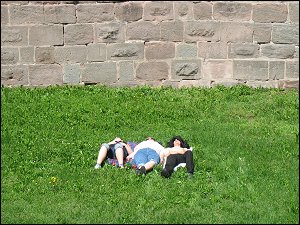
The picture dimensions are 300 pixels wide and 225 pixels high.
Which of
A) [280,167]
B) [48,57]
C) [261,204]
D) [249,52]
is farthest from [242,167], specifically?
[48,57]

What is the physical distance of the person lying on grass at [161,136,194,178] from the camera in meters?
8.11

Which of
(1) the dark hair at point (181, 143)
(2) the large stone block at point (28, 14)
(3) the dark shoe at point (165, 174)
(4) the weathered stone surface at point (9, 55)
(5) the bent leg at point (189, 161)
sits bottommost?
(3) the dark shoe at point (165, 174)

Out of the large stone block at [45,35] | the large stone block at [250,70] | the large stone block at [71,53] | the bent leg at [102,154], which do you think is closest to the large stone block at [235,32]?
the large stone block at [250,70]

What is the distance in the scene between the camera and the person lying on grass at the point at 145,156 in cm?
826

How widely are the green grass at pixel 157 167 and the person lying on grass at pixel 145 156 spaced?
13 centimetres

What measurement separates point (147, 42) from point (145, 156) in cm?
399

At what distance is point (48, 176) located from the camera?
8016 millimetres

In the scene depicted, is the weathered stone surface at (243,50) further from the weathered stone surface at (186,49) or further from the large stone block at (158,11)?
the large stone block at (158,11)

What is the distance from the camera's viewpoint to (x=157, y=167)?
27.6 ft

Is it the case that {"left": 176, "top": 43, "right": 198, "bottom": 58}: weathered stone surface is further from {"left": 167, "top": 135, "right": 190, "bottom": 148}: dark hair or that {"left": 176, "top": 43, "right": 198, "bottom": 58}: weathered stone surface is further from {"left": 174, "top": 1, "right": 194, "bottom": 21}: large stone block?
{"left": 167, "top": 135, "right": 190, "bottom": 148}: dark hair

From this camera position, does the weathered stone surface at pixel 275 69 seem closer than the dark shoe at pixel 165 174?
No

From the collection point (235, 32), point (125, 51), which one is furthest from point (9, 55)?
point (235, 32)

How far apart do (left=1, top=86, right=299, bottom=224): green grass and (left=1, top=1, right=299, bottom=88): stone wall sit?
344mm

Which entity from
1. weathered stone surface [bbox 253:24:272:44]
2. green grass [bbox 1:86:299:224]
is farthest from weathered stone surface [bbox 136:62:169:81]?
weathered stone surface [bbox 253:24:272:44]
